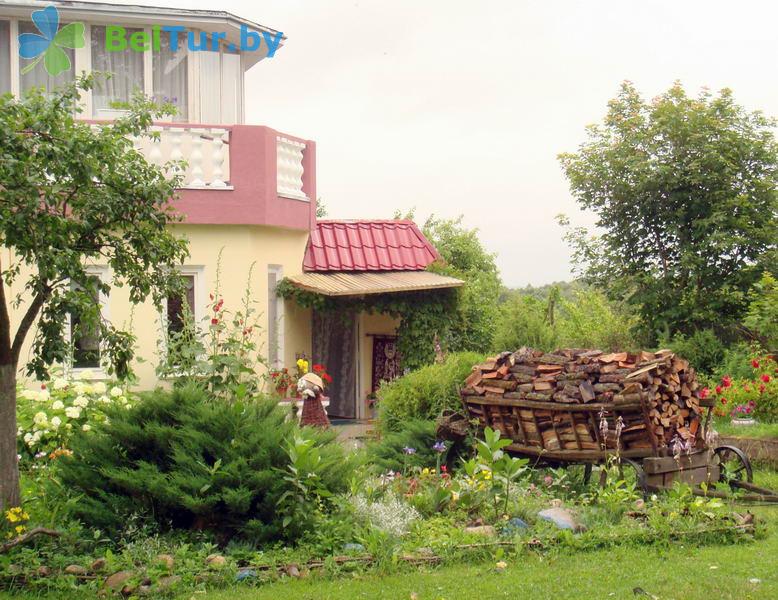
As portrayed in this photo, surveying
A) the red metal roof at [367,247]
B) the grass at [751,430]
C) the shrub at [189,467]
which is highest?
the red metal roof at [367,247]

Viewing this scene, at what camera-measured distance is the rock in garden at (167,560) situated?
6352 millimetres

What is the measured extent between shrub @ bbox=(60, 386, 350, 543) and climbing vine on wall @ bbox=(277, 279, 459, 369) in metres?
8.66

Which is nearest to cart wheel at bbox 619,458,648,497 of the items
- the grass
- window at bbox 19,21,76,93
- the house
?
the grass

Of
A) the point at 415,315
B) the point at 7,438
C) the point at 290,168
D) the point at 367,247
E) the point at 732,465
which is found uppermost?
the point at 290,168

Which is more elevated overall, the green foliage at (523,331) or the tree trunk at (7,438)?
the green foliage at (523,331)

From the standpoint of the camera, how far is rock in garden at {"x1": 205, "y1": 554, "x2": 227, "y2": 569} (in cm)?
638

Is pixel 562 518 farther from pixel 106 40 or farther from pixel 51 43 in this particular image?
pixel 51 43

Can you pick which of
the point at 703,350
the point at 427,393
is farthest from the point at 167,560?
the point at 703,350

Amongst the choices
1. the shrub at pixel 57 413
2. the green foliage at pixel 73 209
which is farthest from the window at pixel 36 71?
the green foliage at pixel 73 209

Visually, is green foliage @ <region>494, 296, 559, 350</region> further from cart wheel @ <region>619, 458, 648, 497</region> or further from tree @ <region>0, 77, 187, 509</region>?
tree @ <region>0, 77, 187, 509</region>

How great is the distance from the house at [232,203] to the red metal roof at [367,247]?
24mm

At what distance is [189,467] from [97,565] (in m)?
0.93

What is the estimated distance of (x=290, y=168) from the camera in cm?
1530

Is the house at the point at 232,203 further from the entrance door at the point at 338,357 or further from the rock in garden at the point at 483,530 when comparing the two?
the rock in garden at the point at 483,530
